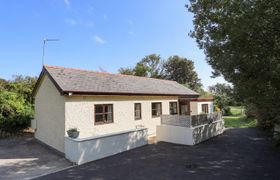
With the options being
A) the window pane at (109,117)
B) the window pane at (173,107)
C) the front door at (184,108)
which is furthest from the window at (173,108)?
the window pane at (109,117)

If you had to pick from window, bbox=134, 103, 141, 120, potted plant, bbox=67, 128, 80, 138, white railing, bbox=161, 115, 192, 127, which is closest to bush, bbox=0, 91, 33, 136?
potted plant, bbox=67, 128, 80, 138

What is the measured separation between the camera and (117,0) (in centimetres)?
1628

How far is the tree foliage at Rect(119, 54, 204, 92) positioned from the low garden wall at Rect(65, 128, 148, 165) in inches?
1451

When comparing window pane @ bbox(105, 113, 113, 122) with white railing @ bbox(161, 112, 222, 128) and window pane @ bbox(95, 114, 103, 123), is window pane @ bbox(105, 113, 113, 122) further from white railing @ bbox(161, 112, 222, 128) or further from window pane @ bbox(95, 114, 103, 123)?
white railing @ bbox(161, 112, 222, 128)

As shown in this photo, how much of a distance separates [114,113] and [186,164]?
6.36 metres

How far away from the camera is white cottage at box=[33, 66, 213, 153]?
1209 centimetres

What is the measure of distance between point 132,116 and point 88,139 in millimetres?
5978

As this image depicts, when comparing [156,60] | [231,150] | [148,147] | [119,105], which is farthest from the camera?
[156,60]

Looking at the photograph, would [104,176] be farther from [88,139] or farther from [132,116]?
[132,116]

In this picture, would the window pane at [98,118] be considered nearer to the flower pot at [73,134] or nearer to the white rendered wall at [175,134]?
the flower pot at [73,134]

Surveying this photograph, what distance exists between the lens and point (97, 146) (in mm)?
11102

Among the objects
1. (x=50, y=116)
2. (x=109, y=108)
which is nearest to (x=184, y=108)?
(x=109, y=108)

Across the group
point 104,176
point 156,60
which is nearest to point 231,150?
point 104,176

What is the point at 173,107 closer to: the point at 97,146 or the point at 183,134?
the point at 183,134
